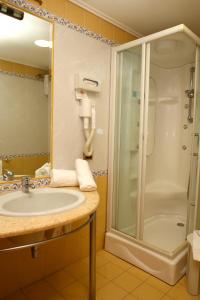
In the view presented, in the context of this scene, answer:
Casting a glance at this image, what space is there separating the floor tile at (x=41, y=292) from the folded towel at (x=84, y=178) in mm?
795

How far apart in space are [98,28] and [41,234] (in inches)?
67.0

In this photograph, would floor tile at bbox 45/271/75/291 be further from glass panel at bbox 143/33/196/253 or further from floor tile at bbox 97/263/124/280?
glass panel at bbox 143/33/196/253

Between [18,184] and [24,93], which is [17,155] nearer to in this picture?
[18,184]

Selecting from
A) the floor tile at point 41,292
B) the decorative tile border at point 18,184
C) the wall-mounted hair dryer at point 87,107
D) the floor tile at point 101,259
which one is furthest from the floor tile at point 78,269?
the wall-mounted hair dryer at point 87,107

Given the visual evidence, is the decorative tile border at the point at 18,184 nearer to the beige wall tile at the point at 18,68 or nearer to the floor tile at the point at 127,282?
the beige wall tile at the point at 18,68

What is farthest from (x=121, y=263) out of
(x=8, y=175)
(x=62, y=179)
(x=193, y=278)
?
(x=8, y=175)

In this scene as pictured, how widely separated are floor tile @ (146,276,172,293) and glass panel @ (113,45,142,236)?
14.7 inches

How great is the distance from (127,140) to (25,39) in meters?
1.17

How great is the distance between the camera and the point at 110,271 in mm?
1836

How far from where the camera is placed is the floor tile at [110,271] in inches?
70.3

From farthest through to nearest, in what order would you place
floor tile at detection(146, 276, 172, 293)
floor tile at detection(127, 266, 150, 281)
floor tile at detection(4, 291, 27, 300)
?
floor tile at detection(127, 266, 150, 281) → floor tile at detection(146, 276, 172, 293) → floor tile at detection(4, 291, 27, 300)

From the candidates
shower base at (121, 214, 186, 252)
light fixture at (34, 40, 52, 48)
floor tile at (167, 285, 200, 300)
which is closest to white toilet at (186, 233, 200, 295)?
floor tile at (167, 285, 200, 300)

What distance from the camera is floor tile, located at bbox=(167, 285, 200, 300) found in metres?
1.56

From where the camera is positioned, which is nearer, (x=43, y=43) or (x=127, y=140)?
(x=43, y=43)
